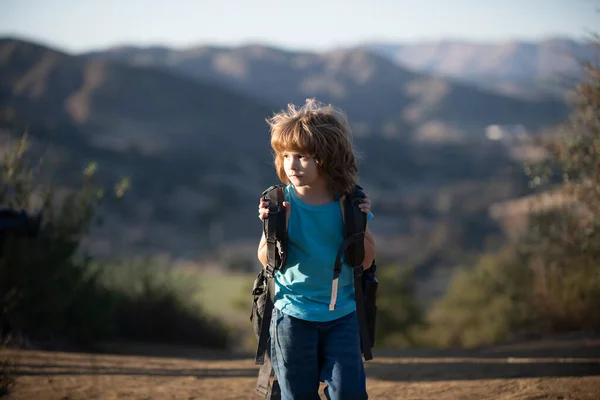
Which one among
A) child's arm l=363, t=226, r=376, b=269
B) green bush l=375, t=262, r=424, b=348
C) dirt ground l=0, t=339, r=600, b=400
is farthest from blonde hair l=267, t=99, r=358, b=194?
green bush l=375, t=262, r=424, b=348

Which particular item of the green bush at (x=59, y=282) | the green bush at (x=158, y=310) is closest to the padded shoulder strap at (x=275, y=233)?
the green bush at (x=59, y=282)

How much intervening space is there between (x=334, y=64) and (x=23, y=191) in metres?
145

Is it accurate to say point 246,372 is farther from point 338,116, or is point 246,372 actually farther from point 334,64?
point 334,64

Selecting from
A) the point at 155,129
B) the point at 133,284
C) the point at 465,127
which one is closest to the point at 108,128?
the point at 155,129

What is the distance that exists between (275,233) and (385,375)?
2970 mm

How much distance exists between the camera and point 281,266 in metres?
3.14

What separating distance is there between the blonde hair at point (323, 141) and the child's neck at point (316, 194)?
0.04 m

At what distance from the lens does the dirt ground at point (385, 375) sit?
4.94 meters

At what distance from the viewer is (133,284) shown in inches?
443

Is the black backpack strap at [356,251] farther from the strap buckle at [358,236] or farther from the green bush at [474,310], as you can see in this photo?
the green bush at [474,310]

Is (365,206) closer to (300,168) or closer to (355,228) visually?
(355,228)

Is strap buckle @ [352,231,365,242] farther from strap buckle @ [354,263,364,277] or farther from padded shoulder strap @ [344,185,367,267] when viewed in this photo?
strap buckle @ [354,263,364,277]

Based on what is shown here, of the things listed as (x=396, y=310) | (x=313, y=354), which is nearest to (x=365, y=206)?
(x=313, y=354)

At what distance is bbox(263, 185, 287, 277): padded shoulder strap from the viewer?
3.09 metres
